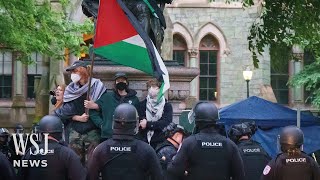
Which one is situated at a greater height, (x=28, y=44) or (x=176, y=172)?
(x=28, y=44)

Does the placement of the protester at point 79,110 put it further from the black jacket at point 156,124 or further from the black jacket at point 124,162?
the black jacket at point 124,162

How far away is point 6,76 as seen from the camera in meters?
34.1

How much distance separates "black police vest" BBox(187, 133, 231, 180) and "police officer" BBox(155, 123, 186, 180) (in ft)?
6.44

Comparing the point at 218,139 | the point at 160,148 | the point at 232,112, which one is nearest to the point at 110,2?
the point at 160,148

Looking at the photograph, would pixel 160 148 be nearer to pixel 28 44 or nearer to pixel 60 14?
pixel 28 44

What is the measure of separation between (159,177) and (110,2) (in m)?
3.52

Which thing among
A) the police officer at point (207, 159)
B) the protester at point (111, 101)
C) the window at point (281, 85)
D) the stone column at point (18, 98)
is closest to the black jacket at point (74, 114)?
the protester at point (111, 101)

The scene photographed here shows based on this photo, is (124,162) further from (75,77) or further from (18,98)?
(18,98)

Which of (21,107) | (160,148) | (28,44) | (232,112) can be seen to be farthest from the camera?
(21,107)

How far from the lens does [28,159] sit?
8.11 metres

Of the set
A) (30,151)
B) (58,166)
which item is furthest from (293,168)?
(30,151)

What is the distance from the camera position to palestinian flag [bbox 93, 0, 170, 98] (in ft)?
35.3

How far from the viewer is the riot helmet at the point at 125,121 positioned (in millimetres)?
8078

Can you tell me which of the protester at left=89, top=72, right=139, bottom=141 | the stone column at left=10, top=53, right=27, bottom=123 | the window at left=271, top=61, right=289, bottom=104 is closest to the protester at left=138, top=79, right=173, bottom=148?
the protester at left=89, top=72, right=139, bottom=141
